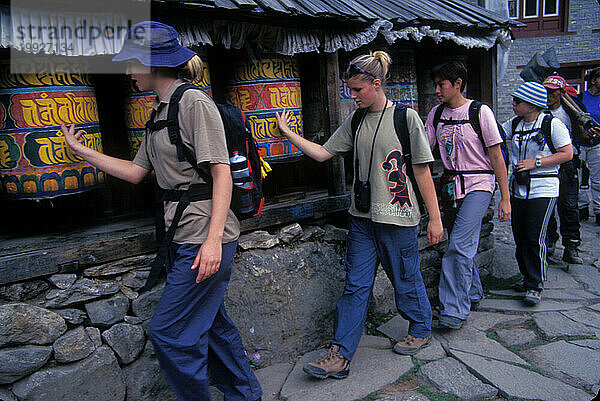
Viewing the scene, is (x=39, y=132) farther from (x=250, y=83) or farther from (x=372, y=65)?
(x=372, y=65)

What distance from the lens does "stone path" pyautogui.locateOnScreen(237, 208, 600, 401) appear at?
10.0 ft

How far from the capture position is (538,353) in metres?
3.55

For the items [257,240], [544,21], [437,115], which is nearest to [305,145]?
[257,240]

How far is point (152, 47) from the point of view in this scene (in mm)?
2412

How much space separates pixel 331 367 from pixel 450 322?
3.80 feet

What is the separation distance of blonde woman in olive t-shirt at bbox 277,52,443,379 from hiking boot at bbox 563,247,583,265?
2902 mm

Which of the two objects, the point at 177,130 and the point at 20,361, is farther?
the point at 20,361

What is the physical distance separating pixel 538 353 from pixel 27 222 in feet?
12.1

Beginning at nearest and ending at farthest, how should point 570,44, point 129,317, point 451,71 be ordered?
point 129,317 → point 451,71 → point 570,44

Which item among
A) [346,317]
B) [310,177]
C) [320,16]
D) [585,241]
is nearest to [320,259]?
[346,317]

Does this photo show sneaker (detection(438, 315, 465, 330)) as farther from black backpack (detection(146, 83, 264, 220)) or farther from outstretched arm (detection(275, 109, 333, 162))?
black backpack (detection(146, 83, 264, 220))

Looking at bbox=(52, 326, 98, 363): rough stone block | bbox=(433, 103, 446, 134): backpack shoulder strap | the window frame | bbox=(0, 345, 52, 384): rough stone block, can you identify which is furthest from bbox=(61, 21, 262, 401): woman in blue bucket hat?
the window frame

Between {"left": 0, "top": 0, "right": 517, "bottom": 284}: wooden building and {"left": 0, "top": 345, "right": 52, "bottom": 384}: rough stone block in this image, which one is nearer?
{"left": 0, "top": 345, "right": 52, "bottom": 384}: rough stone block

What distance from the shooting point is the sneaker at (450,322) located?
3811 mm
